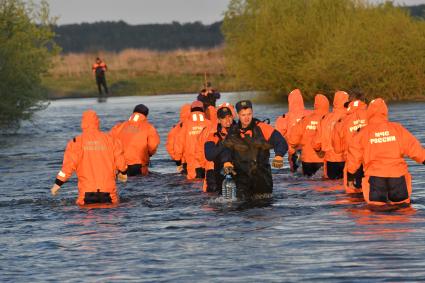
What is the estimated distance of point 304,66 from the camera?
53438mm

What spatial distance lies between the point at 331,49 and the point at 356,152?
3503cm

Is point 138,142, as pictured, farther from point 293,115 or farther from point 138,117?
point 293,115

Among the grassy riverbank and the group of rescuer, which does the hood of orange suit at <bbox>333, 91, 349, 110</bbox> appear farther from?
the grassy riverbank

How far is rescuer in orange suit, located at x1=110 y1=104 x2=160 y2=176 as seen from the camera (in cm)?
2433

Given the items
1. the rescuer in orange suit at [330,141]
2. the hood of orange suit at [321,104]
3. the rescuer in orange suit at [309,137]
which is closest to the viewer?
the rescuer in orange suit at [330,141]

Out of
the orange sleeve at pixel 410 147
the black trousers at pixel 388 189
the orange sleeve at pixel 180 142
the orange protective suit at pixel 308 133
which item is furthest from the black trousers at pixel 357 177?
the orange sleeve at pixel 180 142

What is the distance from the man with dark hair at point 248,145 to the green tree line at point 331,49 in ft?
105

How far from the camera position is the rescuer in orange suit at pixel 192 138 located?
74.2ft

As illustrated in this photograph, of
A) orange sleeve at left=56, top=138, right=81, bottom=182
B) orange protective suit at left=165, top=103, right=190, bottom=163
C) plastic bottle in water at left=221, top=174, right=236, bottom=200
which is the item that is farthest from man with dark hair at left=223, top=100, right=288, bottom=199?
orange protective suit at left=165, top=103, right=190, bottom=163

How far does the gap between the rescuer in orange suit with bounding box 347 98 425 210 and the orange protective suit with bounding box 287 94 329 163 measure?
551 centimetres

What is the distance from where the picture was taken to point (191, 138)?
22.9 meters

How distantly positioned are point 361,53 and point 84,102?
1925 cm

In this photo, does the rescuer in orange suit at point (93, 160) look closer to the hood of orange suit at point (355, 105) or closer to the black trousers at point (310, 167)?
the hood of orange suit at point (355, 105)

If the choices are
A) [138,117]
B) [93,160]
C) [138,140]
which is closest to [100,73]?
[138,117]
